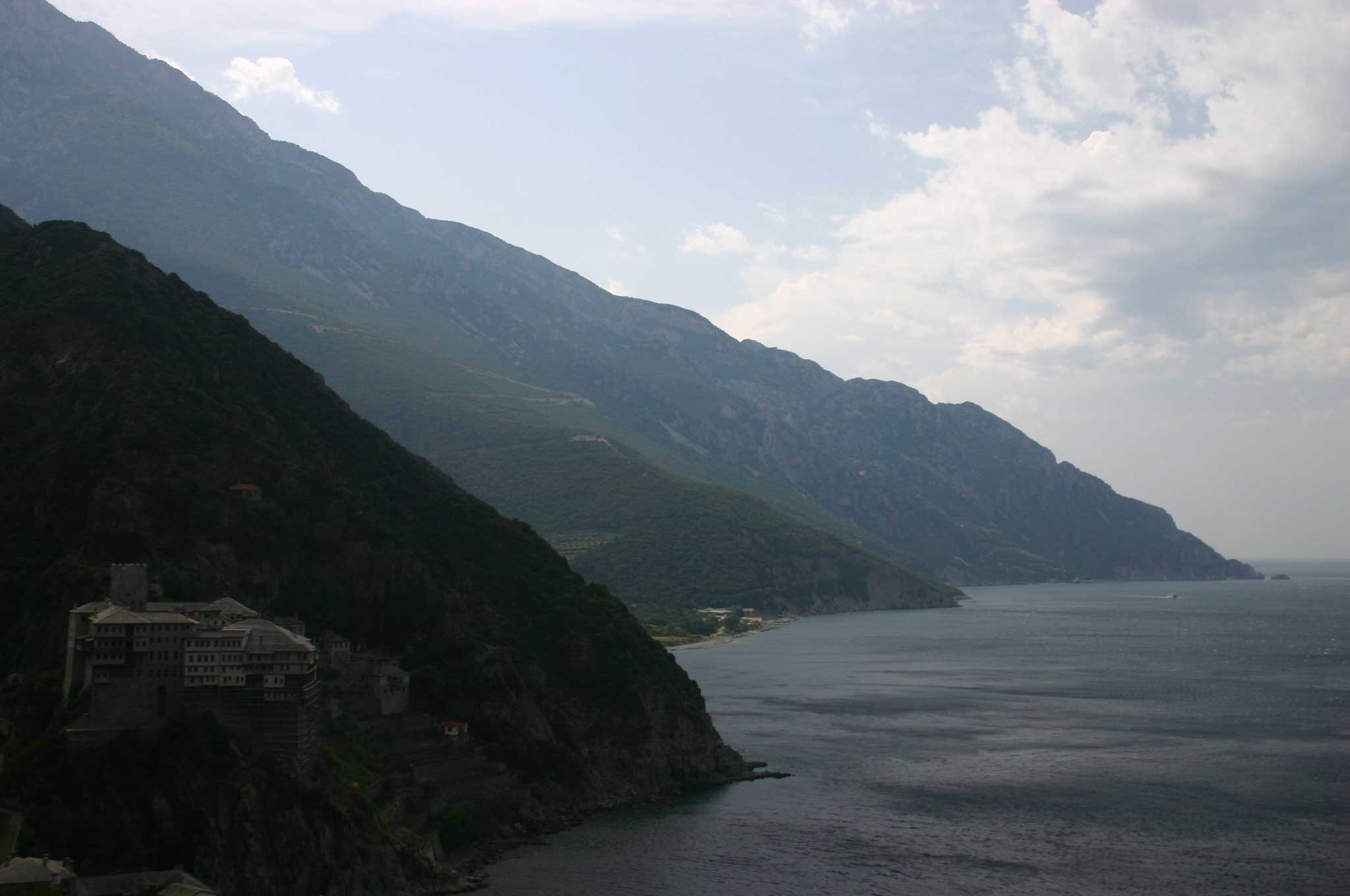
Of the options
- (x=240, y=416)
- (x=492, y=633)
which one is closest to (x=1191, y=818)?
(x=492, y=633)

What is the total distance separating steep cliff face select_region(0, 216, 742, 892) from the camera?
73188mm

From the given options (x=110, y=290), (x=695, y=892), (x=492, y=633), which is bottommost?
(x=695, y=892)

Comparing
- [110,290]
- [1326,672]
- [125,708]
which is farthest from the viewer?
[1326,672]

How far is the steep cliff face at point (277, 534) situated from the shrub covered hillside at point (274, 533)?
144 millimetres

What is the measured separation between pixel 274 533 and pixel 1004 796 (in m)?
50.6

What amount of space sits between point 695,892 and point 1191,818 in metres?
33.6

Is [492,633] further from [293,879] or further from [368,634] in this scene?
[293,879]

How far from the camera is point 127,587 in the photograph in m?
61.8

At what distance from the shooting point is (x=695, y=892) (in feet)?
209

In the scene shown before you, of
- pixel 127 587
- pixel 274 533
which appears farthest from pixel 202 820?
pixel 274 533

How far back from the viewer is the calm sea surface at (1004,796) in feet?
217

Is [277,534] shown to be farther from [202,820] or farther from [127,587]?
[202,820]

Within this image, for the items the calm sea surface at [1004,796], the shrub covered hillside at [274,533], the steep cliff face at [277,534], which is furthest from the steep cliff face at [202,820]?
the steep cliff face at [277,534]

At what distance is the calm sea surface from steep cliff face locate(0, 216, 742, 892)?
338 inches
